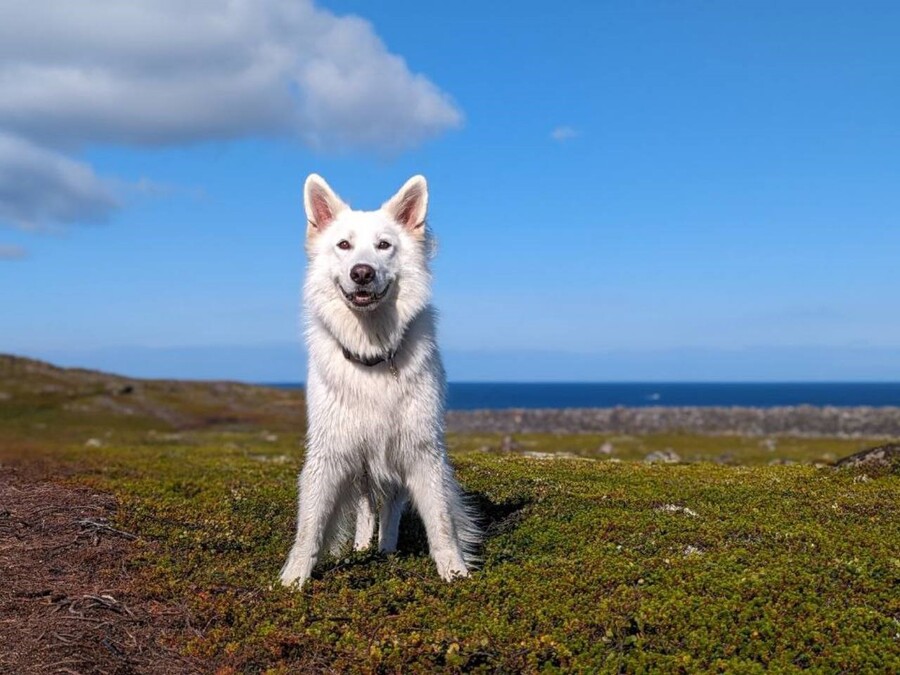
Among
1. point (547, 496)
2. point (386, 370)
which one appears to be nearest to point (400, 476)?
point (386, 370)

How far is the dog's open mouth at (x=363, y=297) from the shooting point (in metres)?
8.46

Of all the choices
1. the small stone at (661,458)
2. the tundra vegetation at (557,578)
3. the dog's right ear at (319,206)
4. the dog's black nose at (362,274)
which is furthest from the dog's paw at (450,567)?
the small stone at (661,458)

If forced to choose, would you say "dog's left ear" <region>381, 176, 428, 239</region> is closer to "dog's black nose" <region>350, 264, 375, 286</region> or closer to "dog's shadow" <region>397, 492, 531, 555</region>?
"dog's black nose" <region>350, 264, 375, 286</region>

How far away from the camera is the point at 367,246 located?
8688 millimetres

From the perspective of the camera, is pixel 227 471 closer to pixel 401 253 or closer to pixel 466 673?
pixel 401 253

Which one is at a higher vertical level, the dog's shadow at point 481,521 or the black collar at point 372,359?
the black collar at point 372,359

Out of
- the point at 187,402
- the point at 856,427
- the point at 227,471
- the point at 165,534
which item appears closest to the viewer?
the point at 165,534

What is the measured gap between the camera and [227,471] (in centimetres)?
1805

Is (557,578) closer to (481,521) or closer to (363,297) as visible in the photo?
(481,521)

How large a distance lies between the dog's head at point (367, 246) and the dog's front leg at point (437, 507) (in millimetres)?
1874

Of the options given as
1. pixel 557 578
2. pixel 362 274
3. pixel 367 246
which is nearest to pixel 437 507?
pixel 557 578

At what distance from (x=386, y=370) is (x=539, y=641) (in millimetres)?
3342

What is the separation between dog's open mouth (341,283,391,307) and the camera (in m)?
8.46

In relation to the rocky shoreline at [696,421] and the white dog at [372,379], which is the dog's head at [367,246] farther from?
the rocky shoreline at [696,421]
